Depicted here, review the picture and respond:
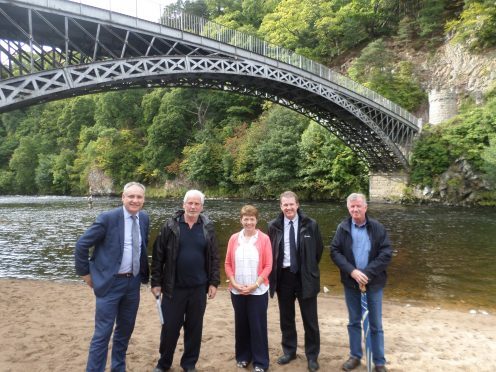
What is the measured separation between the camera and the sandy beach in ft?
12.7

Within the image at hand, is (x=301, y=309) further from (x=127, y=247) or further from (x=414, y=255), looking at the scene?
(x=414, y=255)

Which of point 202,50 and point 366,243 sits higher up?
point 202,50

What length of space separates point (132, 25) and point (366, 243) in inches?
621

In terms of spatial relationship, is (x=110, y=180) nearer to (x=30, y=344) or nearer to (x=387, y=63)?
(x=387, y=63)

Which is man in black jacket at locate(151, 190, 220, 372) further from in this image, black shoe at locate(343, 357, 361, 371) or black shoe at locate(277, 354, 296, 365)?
black shoe at locate(343, 357, 361, 371)

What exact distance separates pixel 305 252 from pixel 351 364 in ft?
3.88

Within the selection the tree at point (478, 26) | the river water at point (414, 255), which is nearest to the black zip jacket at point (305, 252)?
the river water at point (414, 255)

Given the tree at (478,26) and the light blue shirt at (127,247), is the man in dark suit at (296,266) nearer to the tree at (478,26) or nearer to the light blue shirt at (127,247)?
the light blue shirt at (127,247)

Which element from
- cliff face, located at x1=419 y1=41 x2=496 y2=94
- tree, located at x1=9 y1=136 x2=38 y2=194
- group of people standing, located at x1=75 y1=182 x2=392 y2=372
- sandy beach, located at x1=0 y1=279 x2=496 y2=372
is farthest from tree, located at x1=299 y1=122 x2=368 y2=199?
tree, located at x1=9 y1=136 x2=38 y2=194

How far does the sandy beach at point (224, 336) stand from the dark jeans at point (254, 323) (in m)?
0.23

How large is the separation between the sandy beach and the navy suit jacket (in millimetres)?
1151

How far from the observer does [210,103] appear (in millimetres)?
48469

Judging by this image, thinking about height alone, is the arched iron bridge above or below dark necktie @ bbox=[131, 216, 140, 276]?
above

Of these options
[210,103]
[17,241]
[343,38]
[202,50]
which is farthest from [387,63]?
[17,241]
